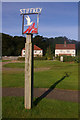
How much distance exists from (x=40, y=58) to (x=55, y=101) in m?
42.5

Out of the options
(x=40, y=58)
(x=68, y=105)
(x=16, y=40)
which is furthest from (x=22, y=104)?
(x=16, y=40)

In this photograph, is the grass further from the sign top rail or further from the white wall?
the white wall

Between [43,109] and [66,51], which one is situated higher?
[66,51]

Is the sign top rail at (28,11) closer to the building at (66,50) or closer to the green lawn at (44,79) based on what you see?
the green lawn at (44,79)

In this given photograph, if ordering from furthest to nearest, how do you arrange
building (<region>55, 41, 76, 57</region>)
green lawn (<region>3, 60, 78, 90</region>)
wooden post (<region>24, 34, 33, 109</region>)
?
building (<region>55, 41, 76, 57</region>) < green lawn (<region>3, 60, 78, 90</region>) < wooden post (<region>24, 34, 33, 109</region>)

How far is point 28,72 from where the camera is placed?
5.23 metres

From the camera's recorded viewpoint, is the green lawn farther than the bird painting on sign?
Yes

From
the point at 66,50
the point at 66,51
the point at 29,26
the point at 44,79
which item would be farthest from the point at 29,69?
the point at 66,51

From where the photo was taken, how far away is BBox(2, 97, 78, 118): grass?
4.70m

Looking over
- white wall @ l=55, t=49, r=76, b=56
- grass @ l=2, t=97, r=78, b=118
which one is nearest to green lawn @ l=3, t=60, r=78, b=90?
grass @ l=2, t=97, r=78, b=118

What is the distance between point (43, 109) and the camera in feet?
17.1

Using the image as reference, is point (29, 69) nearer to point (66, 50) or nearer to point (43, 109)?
point (43, 109)

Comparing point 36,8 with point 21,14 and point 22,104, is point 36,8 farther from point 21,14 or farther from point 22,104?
point 22,104

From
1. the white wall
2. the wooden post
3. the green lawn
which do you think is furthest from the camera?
the white wall
